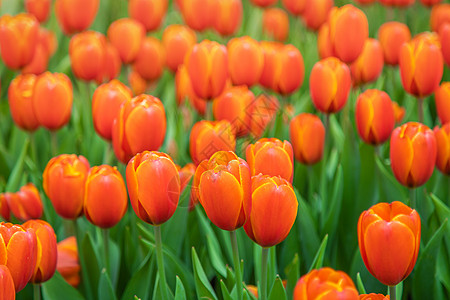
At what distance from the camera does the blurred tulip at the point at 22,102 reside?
1741mm

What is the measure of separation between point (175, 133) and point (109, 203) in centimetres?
66

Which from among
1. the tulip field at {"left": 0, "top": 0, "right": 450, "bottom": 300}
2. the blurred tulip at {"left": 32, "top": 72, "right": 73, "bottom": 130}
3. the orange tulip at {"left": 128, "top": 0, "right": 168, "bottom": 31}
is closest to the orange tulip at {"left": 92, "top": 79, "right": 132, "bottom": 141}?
the tulip field at {"left": 0, "top": 0, "right": 450, "bottom": 300}

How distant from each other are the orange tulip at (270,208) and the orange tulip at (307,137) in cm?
54

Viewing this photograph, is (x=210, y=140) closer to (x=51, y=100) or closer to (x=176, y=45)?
(x=51, y=100)

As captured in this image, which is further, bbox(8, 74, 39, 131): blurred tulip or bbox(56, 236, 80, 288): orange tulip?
bbox(8, 74, 39, 131): blurred tulip

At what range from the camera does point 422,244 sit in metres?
1.45

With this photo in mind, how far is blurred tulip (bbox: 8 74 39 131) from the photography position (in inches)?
68.6

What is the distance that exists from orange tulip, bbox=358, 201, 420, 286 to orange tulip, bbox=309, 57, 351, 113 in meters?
0.67

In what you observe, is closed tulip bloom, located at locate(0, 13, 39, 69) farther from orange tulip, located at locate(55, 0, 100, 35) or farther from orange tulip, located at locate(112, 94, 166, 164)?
orange tulip, located at locate(112, 94, 166, 164)

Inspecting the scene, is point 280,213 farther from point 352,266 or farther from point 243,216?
point 352,266

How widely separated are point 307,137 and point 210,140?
10.8 inches

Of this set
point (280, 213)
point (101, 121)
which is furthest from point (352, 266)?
point (101, 121)

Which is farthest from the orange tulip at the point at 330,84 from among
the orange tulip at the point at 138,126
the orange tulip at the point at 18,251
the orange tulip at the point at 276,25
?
the orange tulip at the point at 276,25

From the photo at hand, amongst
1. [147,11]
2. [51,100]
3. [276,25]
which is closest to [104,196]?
[51,100]
